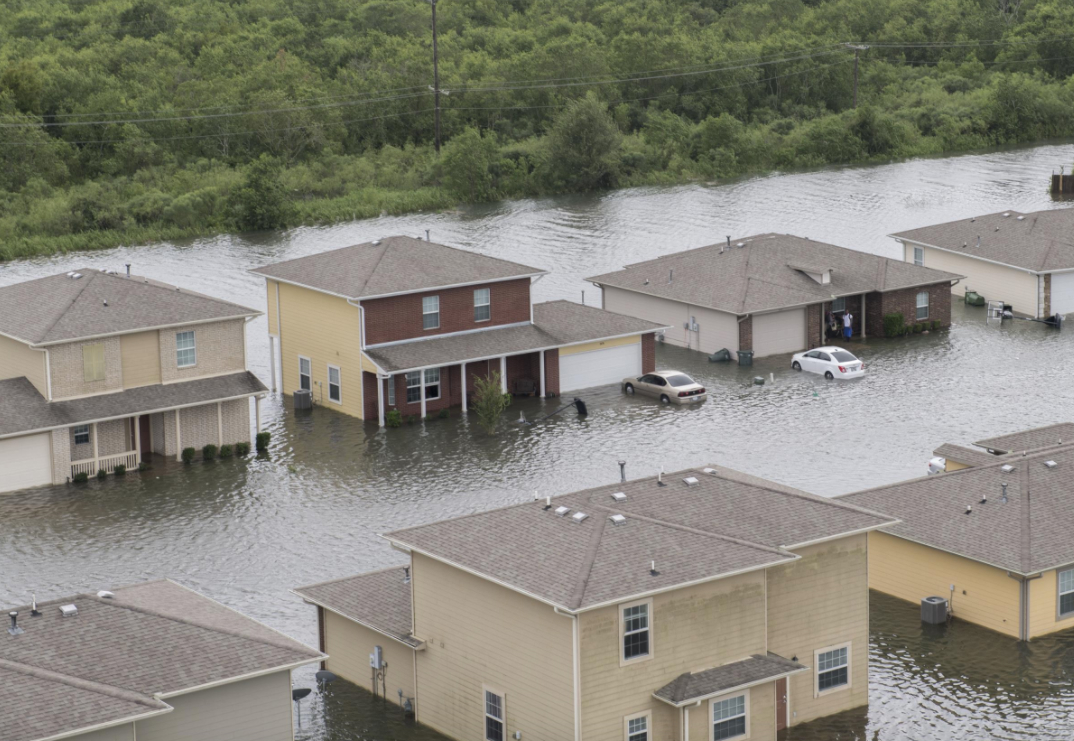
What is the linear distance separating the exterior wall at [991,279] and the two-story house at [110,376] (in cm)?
3915

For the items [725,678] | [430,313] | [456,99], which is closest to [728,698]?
[725,678]

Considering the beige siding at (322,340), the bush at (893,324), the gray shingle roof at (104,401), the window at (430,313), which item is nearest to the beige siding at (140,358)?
the gray shingle roof at (104,401)

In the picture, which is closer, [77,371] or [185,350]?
[77,371]

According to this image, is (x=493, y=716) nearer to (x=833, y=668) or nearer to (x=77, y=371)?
(x=833, y=668)

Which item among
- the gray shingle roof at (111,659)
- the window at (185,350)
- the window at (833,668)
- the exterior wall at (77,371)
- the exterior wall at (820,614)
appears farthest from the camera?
the window at (185,350)

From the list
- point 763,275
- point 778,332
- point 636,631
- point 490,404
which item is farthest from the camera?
point 763,275

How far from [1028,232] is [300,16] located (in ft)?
300

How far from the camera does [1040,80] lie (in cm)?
15612

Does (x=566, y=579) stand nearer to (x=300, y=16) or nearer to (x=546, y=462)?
(x=546, y=462)

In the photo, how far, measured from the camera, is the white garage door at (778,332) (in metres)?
72.1

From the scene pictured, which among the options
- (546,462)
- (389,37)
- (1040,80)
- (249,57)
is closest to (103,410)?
(546,462)

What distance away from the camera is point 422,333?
2518 inches

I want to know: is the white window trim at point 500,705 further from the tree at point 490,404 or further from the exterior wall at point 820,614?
the tree at point 490,404

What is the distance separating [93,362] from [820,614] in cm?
3016
